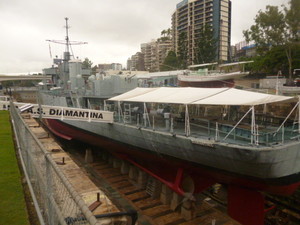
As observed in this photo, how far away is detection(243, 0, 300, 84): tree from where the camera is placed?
27406 millimetres

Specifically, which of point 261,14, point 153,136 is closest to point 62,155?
point 153,136

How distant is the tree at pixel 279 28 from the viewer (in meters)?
27.4

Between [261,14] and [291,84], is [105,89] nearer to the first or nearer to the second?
[291,84]

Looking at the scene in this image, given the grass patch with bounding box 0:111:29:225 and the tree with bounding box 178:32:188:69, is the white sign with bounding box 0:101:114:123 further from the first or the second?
the tree with bounding box 178:32:188:69

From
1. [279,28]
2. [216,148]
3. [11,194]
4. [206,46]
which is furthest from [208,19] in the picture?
[11,194]

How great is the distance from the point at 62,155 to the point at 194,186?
6.62 m

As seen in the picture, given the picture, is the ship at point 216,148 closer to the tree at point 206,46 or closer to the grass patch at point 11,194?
the grass patch at point 11,194

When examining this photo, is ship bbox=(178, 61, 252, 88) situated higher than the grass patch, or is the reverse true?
ship bbox=(178, 61, 252, 88)

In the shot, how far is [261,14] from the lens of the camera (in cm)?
2948

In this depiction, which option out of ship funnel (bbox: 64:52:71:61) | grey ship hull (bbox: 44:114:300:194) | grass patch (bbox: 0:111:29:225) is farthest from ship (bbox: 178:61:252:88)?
grass patch (bbox: 0:111:29:225)

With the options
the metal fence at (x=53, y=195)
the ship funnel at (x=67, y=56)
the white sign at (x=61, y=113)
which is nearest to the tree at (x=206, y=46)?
the ship funnel at (x=67, y=56)

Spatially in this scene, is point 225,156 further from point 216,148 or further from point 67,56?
point 67,56

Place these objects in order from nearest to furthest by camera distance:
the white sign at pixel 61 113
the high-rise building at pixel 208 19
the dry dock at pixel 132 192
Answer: the dry dock at pixel 132 192
the white sign at pixel 61 113
the high-rise building at pixel 208 19

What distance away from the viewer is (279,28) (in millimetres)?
29062
